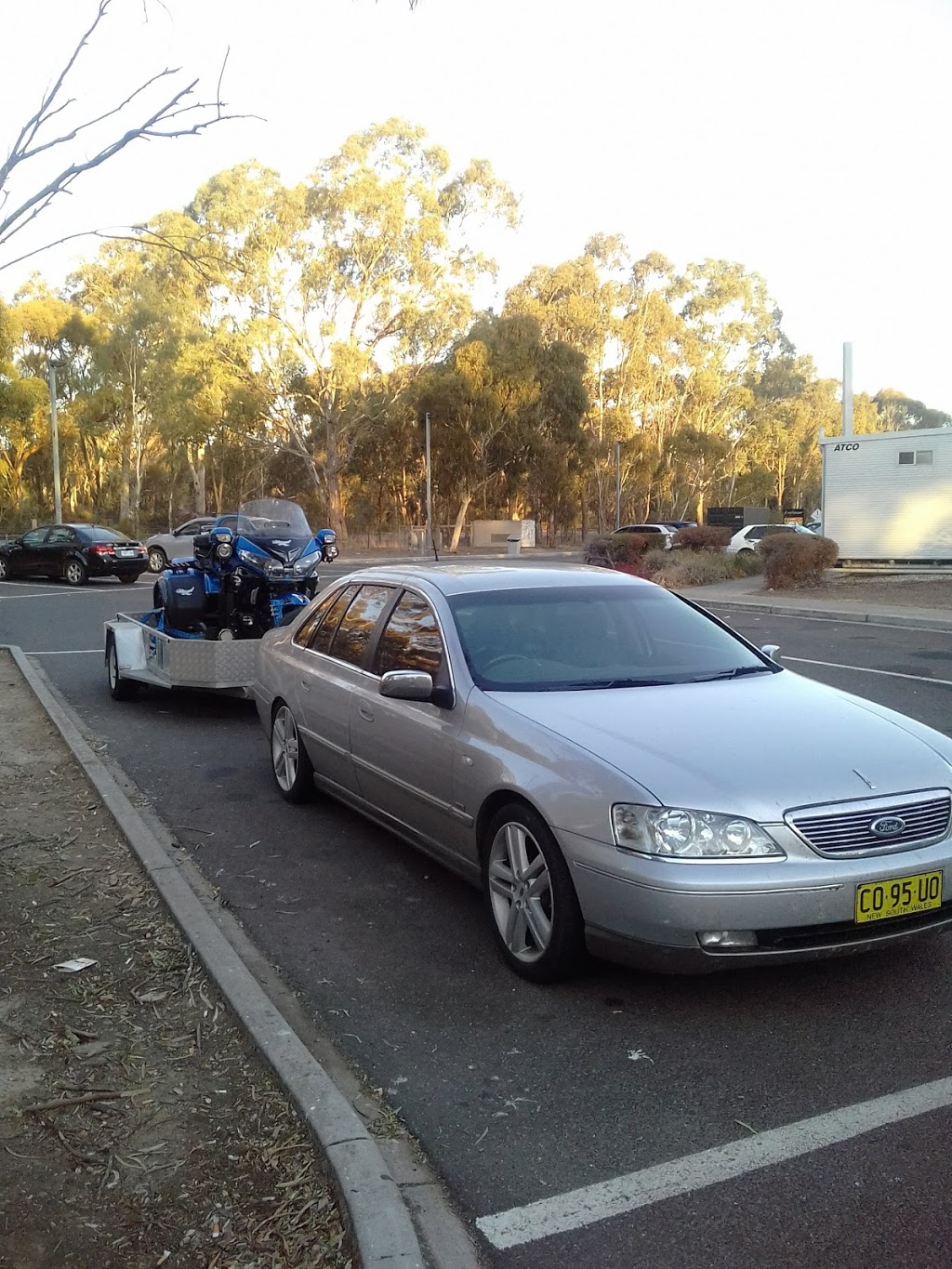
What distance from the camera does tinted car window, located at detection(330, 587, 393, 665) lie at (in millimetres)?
6121

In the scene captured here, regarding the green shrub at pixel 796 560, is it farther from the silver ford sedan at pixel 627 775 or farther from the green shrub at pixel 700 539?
the silver ford sedan at pixel 627 775

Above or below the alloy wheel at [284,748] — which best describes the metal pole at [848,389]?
above

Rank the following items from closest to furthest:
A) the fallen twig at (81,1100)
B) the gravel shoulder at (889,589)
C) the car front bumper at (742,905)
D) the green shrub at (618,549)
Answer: the fallen twig at (81,1100) < the car front bumper at (742,905) < the gravel shoulder at (889,589) < the green shrub at (618,549)

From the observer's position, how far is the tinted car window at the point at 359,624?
612 centimetres

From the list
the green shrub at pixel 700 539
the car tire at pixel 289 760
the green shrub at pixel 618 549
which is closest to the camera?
the car tire at pixel 289 760

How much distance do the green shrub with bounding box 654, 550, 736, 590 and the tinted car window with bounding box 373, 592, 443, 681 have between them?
72.6 ft

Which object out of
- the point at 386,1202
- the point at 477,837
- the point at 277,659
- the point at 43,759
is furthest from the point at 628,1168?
the point at 43,759

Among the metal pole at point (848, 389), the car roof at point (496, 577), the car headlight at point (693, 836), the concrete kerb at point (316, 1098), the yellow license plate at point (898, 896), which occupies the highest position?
the metal pole at point (848, 389)

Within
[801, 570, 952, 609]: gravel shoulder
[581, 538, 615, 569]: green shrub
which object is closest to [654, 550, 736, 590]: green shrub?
[581, 538, 615, 569]: green shrub

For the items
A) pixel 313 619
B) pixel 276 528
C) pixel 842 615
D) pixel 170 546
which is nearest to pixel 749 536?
pixel 170 546

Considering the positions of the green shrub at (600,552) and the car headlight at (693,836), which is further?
the green shrub at (600,552)

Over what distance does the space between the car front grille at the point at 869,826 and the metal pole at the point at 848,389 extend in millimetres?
35135

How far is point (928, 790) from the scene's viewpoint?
13.4 feet

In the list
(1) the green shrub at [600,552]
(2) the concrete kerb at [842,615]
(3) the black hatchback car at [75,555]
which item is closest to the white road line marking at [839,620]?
(2) the concrete kerb at [842,615]
